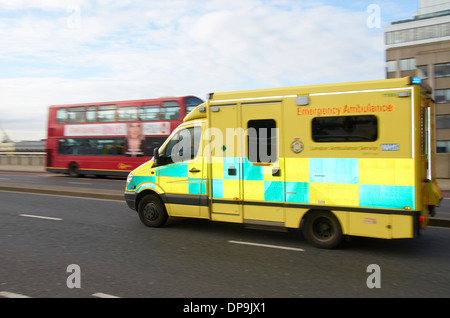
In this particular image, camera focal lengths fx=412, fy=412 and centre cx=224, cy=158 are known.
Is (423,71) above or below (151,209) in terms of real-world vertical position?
above

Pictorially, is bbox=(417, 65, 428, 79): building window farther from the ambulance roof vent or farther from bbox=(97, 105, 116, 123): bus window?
the ambulance roof vent

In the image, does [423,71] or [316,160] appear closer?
[316,160]

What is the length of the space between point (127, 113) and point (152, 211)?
41.3ft

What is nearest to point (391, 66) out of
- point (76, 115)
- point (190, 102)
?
point (190, 102)

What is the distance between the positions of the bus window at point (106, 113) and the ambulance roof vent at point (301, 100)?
1535cm

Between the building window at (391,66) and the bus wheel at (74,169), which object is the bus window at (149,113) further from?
the building window at (391,66)

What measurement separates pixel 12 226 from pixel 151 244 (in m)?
3.40

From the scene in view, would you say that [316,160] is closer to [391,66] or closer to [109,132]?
[109,132]

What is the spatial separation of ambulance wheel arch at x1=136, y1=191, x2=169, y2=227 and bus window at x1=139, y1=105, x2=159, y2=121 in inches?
435

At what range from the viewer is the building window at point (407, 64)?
57.5 m

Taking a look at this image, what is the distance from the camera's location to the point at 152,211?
833cm

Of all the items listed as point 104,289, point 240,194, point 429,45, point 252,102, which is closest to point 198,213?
point 240,194

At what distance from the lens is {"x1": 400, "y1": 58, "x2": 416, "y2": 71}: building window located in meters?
57.5

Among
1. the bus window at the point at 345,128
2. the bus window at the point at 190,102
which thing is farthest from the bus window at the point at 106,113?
the bus window at the point at 345,128
